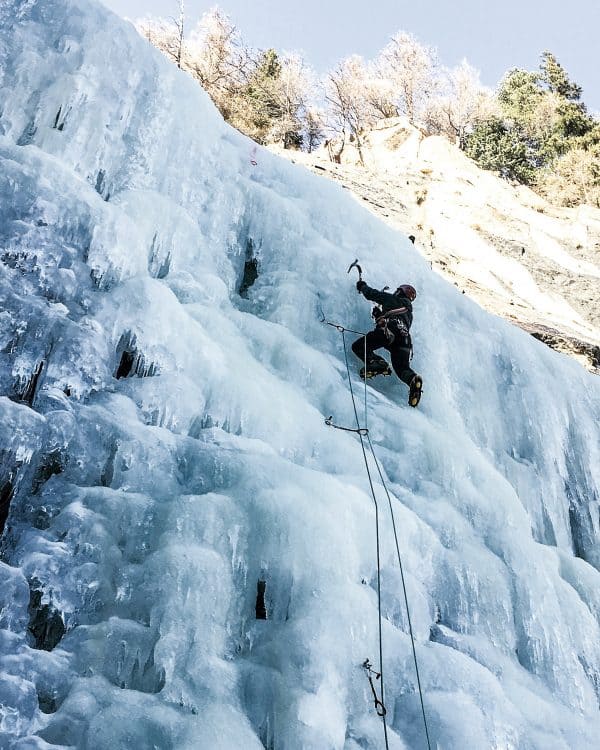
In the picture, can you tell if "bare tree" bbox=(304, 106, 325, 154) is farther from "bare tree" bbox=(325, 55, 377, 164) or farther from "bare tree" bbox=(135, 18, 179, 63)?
"bare tree" bbox=(135, 18, 179, 63)

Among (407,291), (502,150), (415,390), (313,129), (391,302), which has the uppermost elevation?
(502,150)

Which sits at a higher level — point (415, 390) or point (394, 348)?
point (394, 348)

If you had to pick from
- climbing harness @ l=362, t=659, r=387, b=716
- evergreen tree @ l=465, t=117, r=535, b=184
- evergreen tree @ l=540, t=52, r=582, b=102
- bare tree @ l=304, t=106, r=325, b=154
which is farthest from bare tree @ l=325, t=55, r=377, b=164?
climbing harness @ l=362, t=659, r=387, b=716

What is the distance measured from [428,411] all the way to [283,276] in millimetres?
1549

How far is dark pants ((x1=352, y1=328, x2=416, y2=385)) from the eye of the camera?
4734mm

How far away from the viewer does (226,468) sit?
3.18 meters

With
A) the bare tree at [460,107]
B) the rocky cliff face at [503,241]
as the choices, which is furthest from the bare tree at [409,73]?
the rocky cliff face at [503,241]

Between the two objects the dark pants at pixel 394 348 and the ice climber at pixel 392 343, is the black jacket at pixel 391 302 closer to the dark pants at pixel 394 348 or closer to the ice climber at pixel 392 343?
the ice climber at pixel 392 343

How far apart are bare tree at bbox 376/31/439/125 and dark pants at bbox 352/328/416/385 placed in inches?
645

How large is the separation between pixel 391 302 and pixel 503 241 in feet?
21.6

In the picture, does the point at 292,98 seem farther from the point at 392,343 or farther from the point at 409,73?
the point at 392,343

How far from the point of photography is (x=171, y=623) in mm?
2545

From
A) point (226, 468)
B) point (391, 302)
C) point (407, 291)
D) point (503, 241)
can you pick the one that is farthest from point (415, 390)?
Answer: point (503, 241)

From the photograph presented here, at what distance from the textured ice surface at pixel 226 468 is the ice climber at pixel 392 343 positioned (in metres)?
0.17
